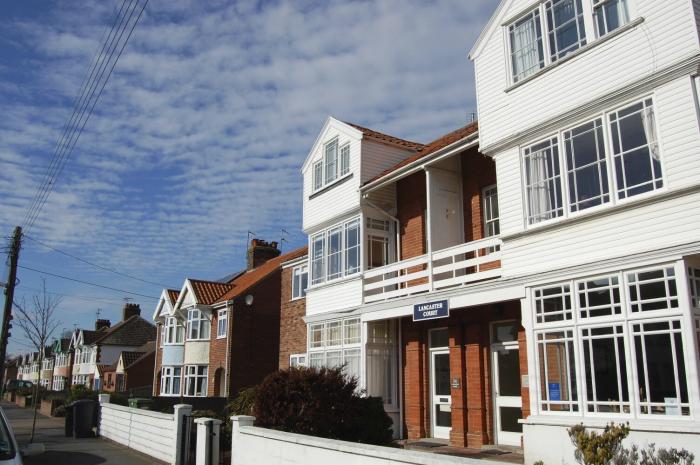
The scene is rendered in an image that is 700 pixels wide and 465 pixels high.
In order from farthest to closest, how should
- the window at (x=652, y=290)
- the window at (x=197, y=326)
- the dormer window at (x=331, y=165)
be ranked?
the window at (x=197, y=326), the dormer window at (x=331, y=165), the window at (x=652, y=290)

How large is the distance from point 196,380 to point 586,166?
88.5ft

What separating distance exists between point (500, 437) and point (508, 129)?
6704 mm

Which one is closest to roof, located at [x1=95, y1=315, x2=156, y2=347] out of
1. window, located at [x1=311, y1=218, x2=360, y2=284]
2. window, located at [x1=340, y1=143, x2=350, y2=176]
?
window, located at [x1=311, y1=218, x2=360, y2=284]

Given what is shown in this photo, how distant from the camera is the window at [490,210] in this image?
1513 cm

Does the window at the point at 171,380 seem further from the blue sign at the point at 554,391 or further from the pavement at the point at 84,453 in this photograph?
the blue sign at the point at 554,391

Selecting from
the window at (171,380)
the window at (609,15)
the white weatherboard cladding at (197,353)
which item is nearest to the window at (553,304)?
→ the window at (609,15)

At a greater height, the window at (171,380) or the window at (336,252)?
the window at (336,252)

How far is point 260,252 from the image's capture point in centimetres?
3812

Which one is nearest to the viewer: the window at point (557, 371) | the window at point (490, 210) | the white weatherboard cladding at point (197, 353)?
the window at point (557, 371)

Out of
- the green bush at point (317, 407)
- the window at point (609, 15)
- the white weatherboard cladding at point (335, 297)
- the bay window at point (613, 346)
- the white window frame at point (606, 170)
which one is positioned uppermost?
the window at point (609, 15)

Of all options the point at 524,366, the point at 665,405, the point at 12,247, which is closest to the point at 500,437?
the point at 524,366

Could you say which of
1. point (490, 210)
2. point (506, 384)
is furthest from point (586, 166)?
point (506, 384)

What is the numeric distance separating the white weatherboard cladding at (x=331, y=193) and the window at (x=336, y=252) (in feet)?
1.42

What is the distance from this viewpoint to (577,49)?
11.5 m
